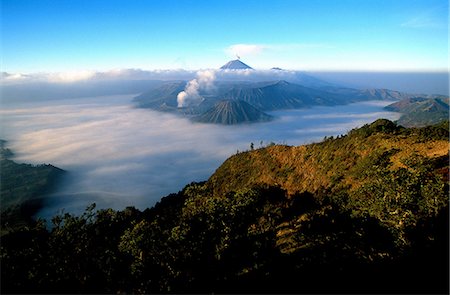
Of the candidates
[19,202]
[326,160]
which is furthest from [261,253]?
[19,202]

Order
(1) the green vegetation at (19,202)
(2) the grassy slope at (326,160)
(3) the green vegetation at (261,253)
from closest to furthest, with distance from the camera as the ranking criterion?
(3) the green vegetation at (261,253), (2) the grassy slope at (326,160), (1) the green vegetation at (19,202)

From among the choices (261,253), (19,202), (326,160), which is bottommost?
(19,202)

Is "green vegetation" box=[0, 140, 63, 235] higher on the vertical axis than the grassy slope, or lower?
lower

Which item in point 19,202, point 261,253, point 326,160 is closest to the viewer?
point 261,253

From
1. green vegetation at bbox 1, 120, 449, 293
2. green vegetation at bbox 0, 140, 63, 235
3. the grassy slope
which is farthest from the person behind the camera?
green vegetation at bbox 0, 140, 63, 235

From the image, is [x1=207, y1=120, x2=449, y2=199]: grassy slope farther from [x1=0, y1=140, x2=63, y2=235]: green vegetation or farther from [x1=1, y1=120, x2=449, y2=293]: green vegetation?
[x1=0, y1=140, x2=63, y2=235]: green vegetation

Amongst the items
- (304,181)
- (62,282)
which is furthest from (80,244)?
(304,181)

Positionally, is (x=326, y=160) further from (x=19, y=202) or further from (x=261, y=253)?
(x=19, y=202)

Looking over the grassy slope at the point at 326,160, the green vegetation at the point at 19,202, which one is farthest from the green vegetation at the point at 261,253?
the green vegetation at the point at 19,202

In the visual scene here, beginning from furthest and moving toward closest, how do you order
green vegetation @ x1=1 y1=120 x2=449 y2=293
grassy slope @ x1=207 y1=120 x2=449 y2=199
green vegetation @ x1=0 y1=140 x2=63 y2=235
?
green vegetation @ x1=0 y1=140 x2=63 y2=235 < grassy slope @ x1=207 y1=120 x2=449 y2=199 < green vegetation @ x1=1 y1=120 x2=449 y2=293

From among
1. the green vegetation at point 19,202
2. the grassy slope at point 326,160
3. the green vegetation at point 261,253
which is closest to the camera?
the green vegetation at point 261,253

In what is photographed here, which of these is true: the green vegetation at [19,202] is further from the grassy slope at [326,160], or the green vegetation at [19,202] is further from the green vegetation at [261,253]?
the green vegetation at [261,253]

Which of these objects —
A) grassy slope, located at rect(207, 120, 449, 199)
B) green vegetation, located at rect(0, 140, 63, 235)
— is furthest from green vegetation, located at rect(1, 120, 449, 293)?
Answer: green vegetation, located at rect(0, 140, 63, 235)
